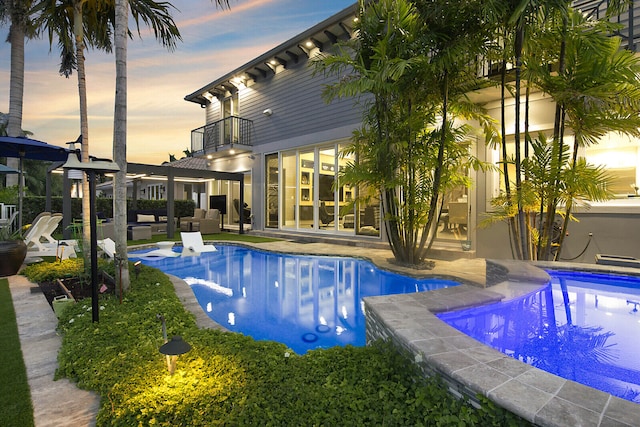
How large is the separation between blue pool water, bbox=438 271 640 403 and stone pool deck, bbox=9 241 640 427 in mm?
193

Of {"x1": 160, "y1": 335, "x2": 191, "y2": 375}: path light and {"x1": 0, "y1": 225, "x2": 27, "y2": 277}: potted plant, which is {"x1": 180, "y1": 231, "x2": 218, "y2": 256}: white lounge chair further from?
{"x1": 160, "y1": 335, "x2": 191, "y2": 375}: path light

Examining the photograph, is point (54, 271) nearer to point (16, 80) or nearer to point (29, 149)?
point (29, 149)

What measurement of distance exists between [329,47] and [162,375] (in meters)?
10.9

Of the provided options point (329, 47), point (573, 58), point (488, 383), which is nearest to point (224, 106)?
point (329, 47)

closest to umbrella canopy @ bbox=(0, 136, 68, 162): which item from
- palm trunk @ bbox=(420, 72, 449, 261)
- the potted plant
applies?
the potted plant

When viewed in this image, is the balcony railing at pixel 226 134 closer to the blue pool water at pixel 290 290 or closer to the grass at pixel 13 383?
the blue pool water at pixel 290 290

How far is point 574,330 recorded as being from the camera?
133 inches

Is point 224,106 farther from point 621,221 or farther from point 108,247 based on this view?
point 621,221

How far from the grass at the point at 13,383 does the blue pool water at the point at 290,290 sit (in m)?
1.91

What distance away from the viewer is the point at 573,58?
4.93 m

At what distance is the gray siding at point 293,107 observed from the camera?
34.2ft

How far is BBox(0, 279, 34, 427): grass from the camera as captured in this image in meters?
1.94

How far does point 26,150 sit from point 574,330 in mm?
10272

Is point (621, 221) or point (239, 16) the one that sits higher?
point (239, 16)
